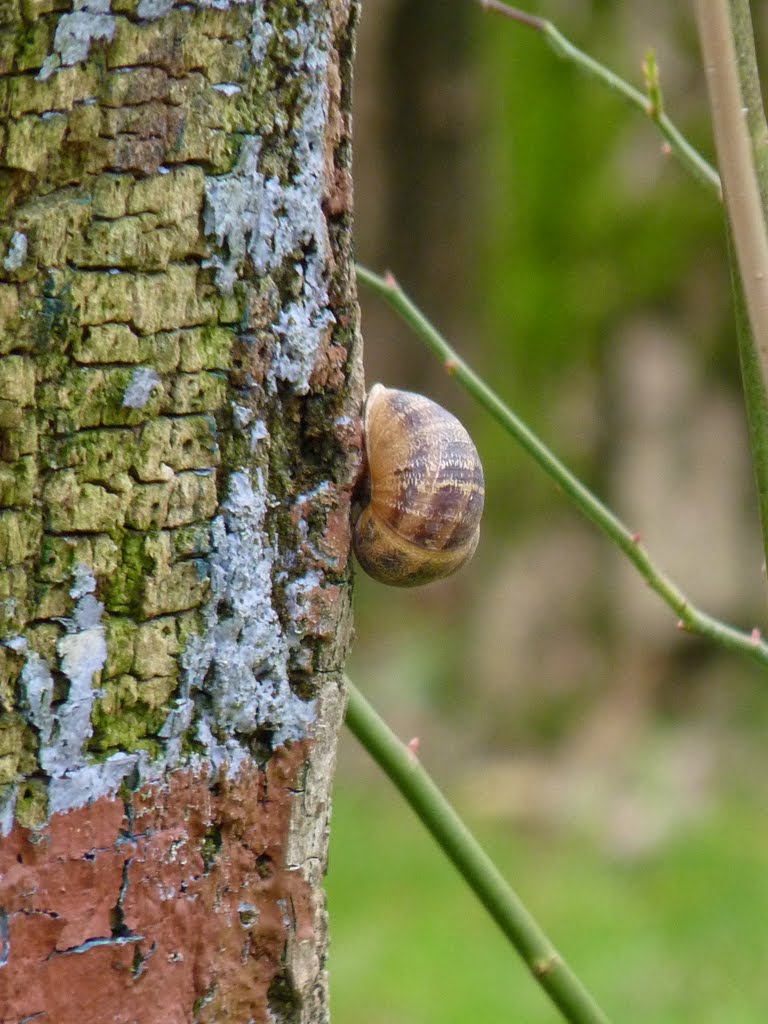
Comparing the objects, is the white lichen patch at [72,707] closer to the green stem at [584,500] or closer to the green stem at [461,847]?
the green stem at [461,847]

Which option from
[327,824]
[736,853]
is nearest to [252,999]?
[327,824]

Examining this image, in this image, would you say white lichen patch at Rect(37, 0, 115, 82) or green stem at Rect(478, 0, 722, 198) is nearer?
white lichen patch at Rect(37, 0, 115, 82)

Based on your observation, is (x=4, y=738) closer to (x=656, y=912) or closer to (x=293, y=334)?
(x=293, y=334)

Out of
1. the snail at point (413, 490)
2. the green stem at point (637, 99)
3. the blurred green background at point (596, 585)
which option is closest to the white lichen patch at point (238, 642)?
the snail at point (413, 490)

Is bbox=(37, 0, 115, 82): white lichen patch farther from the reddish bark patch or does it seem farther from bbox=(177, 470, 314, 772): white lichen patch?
the reddish bark patch

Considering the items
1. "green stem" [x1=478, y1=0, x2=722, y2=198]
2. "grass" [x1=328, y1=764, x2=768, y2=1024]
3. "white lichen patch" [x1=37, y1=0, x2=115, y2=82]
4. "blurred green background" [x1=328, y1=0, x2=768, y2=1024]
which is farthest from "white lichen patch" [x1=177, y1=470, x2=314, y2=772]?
"blurred green background" [x1=328, y1=0, x2=768, y2=1024]

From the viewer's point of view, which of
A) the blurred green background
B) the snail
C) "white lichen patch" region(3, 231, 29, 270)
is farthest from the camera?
the blurred green background

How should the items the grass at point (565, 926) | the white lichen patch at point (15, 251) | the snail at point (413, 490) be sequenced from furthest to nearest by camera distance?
1. the grass at point (565, 926)
2. the snail at point (413, 490)
3. the white lichen patch at point (15, 251)
